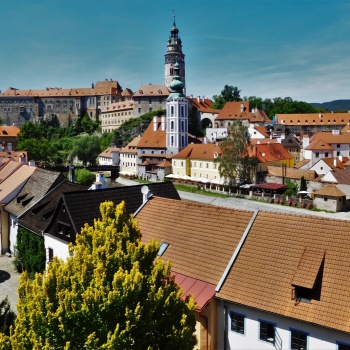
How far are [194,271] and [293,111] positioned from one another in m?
118

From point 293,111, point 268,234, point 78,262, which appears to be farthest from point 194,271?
point 293,111

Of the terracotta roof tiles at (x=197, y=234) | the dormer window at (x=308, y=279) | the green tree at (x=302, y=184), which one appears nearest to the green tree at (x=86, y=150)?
the green tree at (x=302, y=184)

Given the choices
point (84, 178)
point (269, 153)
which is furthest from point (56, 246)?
point (84, 178)

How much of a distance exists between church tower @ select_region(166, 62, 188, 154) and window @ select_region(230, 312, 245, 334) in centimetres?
6681

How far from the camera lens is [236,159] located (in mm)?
58188

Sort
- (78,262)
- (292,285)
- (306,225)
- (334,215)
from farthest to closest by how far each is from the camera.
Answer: (334,215), (306,225), (292,285), (78,262)

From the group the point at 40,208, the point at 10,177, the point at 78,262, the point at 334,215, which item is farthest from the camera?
the point at 334,215

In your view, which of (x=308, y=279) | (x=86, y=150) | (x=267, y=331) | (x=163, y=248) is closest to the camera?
(x=308, y=279)

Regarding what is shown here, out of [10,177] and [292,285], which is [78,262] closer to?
[292,285]

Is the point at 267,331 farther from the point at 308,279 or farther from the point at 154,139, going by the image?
the point at 154,139

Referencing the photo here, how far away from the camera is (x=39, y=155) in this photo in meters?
98.1

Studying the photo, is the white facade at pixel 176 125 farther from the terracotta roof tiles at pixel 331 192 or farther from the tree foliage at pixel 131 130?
the terracotta roof tiles at pixel 331 192

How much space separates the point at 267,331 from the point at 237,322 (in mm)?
1121

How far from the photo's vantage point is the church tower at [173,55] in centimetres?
12119
